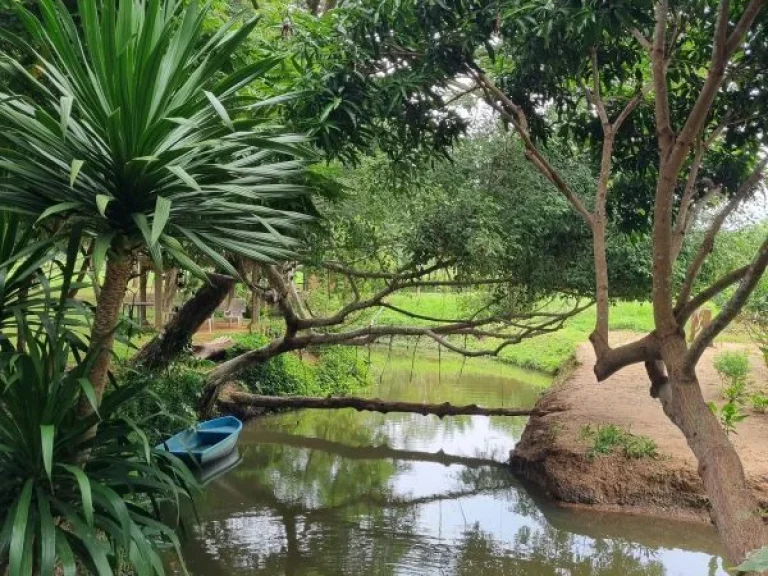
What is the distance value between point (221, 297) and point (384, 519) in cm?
290

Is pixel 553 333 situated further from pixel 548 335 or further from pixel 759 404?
pixel 759 404

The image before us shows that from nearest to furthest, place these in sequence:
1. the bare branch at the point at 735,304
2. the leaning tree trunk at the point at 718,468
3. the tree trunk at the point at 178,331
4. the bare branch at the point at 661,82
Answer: the leaning tree trunk at the point at 718,468
the bare branch at the point at 735,304
the bare branch at the point at 661,82
the tree trunk at the point at 178,331

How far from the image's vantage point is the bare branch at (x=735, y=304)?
7.83ft

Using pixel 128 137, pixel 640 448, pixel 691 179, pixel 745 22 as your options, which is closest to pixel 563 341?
pixel 640 448

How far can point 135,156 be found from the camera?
79.0 inches

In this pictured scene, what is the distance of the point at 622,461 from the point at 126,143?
5.78m

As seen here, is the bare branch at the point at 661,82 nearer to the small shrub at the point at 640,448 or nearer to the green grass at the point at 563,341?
the small shrub at the point at 640,448

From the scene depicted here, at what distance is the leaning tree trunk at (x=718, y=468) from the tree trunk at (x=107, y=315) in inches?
87.6

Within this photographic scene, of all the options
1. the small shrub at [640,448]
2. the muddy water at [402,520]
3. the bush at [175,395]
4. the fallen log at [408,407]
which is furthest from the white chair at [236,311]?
the small shrub at [640,448]

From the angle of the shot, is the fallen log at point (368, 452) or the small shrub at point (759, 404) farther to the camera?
the fallen log at point (368, 452)

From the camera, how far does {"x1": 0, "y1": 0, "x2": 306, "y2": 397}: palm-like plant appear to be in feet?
6.40

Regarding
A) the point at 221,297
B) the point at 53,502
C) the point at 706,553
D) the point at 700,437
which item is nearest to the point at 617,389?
the point at 706,553

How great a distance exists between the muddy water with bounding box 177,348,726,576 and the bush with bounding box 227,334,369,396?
28.9 inches

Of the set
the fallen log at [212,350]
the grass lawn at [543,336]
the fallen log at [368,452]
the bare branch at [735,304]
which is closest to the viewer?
the bare branch at [735,304]
